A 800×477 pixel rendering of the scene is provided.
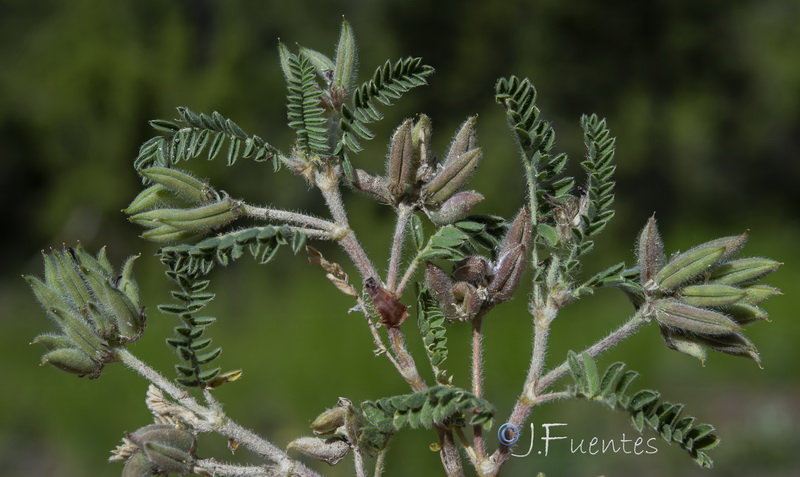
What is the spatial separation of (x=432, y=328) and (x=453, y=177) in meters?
0.25

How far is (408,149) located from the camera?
1.21 m

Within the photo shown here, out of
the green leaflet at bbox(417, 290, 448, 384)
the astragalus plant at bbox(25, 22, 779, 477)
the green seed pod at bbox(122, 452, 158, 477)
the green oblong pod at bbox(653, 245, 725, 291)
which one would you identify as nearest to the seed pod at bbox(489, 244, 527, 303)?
the astragalus plant at bbox(25, 22, 779, 477)

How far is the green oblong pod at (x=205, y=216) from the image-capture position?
1.17 m

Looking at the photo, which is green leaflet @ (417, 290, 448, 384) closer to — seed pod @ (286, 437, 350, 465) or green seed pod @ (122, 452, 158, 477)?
seed pod @ (286, 437, 350, 465)

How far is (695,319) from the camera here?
1.13m

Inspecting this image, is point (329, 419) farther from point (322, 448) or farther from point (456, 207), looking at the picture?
point (456, 207)

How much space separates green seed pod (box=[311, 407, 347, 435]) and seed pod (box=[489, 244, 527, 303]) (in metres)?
0.30

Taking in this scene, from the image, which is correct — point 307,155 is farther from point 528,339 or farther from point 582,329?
point 582,329

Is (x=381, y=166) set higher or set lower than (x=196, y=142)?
higher

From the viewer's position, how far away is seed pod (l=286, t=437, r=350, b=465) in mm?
1242

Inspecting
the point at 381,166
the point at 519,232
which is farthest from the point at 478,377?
the point at 381,166

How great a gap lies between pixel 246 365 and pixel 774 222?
7.27m

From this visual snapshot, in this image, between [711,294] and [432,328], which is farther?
[432,328]

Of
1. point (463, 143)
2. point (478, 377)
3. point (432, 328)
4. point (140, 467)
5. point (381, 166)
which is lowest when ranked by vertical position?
point (140, 467)
